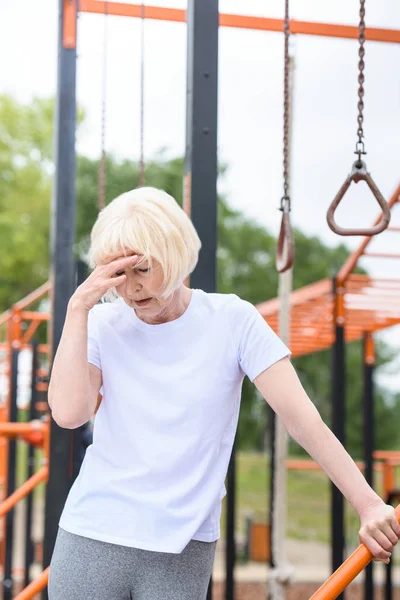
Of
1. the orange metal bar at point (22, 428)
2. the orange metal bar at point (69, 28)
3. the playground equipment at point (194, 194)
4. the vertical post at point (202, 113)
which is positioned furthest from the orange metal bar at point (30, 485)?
the orange metal bar at point (69, 28)

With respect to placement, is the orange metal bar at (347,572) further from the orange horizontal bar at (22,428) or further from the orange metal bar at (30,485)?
the orange horizontal bar at (22,428)

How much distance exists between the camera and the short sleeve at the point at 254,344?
59.8 inches

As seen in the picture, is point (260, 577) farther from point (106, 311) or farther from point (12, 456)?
point (106, 311)

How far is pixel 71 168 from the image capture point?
319cm

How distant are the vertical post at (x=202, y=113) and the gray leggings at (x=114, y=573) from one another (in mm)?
913

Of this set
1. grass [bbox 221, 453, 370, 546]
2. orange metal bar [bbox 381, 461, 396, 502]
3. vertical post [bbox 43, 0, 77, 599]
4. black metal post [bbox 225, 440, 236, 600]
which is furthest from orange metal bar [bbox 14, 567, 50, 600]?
grass [bbox 221, 453, 370, 546]

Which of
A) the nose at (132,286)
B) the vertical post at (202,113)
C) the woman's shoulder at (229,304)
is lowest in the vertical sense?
the woman's shoulder at (229,304)

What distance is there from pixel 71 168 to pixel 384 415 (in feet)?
68.0

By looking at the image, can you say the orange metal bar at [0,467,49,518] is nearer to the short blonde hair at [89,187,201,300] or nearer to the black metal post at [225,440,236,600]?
the black metal post at [225,440,236,600]

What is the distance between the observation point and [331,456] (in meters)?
1.50

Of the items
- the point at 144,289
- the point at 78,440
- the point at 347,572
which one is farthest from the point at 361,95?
the point at 78,440

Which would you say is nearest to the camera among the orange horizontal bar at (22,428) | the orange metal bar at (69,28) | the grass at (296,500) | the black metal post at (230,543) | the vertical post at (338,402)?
the orange metal bar at (69,28)

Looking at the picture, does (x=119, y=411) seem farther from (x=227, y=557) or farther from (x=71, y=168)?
(x=227, y=557)

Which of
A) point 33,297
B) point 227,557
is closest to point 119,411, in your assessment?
point 227,557
